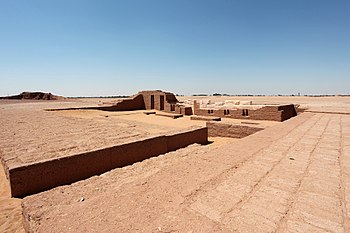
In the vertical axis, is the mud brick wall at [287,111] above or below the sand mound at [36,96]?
below

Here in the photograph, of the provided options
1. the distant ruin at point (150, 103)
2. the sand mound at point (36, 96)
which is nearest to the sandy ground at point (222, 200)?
the distant ruin at point (150, 103)

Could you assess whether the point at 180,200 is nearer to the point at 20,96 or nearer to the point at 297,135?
the point at 297,135

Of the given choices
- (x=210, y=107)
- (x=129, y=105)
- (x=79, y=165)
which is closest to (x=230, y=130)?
(x=210, y=107)

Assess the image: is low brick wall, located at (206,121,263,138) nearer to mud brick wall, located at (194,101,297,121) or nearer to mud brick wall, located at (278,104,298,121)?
mud brick wall, located at (194,101,297,121)

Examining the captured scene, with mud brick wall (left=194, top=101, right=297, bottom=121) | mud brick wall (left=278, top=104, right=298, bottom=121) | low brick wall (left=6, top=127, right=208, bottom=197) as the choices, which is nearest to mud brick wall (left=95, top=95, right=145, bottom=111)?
mud brick wall (left=194, top=101, right=297, bottom=121)

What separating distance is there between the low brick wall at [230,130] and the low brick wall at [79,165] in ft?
11.3

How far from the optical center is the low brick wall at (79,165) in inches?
151

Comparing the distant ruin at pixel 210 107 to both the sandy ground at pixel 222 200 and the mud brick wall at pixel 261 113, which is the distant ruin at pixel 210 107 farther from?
the sandy ground at pixel 222 200

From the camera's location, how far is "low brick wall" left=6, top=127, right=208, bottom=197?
3.85 m

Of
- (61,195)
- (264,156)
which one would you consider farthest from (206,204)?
(61,195)

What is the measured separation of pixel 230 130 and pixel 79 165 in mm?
6521

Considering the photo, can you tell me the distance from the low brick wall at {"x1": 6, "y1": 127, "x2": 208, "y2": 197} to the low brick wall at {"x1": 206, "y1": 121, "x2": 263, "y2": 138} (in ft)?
11.3

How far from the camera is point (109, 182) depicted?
4027 millimetres

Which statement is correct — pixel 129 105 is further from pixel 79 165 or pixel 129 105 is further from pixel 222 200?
pixel 222 200
